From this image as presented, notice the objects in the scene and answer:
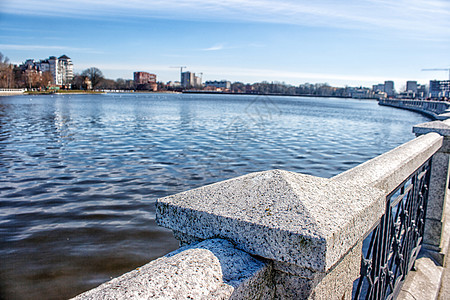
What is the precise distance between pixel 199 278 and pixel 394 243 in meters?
2.59

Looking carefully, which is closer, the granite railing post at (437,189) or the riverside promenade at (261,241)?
the riverside promenade at (261,241)

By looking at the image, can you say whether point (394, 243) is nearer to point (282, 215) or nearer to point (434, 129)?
point (434, 129)

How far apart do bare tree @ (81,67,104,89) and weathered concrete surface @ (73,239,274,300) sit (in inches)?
6758

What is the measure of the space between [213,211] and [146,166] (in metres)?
11.5

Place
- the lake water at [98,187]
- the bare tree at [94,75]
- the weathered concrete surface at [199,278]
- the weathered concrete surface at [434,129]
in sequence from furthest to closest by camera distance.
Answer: the bare tree at [94,75], the lake water at [98,187], the weathered concrete surface at [434,129], the weathered concrete surface at [199,278]

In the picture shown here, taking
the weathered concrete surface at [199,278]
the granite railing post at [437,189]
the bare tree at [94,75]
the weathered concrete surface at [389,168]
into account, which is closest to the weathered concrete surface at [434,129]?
the granite railing post at [437,189]

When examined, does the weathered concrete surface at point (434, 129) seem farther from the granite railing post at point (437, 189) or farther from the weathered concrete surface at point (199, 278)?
the weathered concrete surface at point (199, 278)

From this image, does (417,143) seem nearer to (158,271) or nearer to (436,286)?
(436,286)

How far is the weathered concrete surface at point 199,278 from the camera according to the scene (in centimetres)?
109

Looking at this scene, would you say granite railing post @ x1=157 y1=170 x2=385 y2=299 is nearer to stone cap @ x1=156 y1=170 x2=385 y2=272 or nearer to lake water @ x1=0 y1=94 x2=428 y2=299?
stone cap @ x1=156 y1=170 x2=385 y2=272

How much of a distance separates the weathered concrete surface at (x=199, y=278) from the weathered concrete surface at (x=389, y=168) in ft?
2.65

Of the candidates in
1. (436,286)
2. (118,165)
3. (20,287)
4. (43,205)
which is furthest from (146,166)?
(436,286)

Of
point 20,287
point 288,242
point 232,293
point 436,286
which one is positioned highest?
point 288,242

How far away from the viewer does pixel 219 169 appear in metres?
12.6
